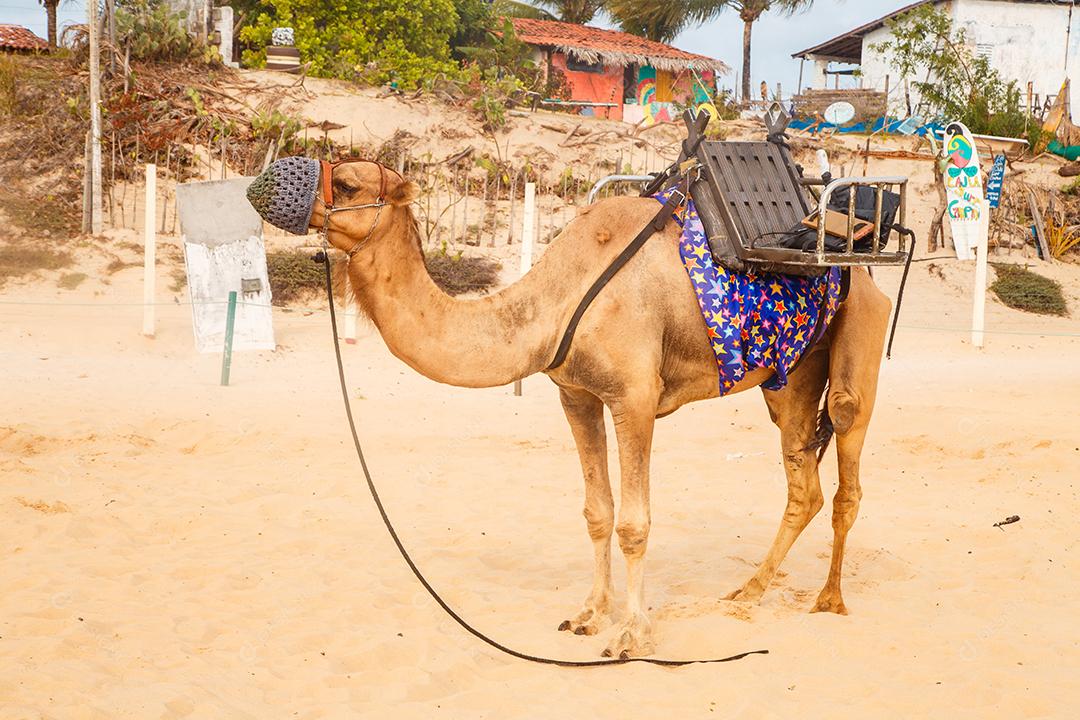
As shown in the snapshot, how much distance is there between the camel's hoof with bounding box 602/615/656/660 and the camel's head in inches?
81.3

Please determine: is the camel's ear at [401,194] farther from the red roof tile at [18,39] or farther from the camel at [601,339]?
the red roof tile at [18,39]

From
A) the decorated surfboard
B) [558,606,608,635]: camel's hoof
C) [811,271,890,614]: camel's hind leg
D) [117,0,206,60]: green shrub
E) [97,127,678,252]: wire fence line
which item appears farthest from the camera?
[117,0,206,60]: green shrub

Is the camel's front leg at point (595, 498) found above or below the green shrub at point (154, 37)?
below

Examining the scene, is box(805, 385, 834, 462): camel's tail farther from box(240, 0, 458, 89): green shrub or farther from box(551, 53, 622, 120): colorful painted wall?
box(551, 53, 622, 120): colorful painted wall

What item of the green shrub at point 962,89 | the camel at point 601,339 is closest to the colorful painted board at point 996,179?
the green shrub at point 962,89

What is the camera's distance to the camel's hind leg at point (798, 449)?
572cm

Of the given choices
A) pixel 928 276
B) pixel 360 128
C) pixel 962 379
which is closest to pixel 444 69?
pixel 360 128

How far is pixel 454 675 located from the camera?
15.1 ft

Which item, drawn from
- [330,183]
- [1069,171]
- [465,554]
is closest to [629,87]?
[1069,171]

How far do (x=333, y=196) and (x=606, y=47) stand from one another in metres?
32.6

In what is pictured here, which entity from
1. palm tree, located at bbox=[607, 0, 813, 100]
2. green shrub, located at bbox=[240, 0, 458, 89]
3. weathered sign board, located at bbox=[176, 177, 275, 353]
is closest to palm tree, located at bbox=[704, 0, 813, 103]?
palm tree, located at bbox=[607, 0, 813, 100]

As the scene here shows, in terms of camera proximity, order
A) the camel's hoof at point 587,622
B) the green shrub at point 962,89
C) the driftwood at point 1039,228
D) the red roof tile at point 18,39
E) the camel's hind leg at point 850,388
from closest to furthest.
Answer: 1. the camel's hoof at point 587,622
2. the camel's hind leg at point 850,388
3. the driftwood at point 1039,228
4. the green shrub at point 962,89
5. the red roof tile at point 18,39

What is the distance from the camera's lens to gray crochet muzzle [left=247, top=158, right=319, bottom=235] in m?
4.23

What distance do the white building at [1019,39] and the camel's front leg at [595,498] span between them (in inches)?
1197
